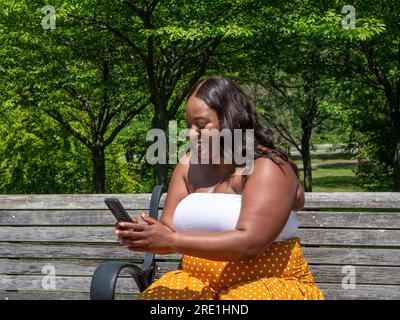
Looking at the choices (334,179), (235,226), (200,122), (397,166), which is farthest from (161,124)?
(334,179)

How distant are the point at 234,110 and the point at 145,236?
0.69 m

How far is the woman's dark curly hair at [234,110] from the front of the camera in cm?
279

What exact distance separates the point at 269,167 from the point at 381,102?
1411 centimetres

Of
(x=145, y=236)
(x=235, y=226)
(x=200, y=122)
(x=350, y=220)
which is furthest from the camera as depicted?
(x=350, y=220)

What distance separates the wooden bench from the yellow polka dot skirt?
0.95m

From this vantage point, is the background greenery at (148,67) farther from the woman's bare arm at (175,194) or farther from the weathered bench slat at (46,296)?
the woman's bare arm at (175,194)

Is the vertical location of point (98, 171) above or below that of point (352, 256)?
above

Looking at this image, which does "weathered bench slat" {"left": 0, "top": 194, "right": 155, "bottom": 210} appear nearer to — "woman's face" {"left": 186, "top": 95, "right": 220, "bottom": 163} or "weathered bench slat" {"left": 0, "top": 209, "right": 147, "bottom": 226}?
"weathered bench slat" {"left": 0, "top": 209, "right": 147, "bottom": 226}

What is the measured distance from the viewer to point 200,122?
9.29ft

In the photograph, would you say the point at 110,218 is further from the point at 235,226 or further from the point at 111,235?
the point at 235,226

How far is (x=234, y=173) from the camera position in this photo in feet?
9.61

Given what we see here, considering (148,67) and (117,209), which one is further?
(148,67)
